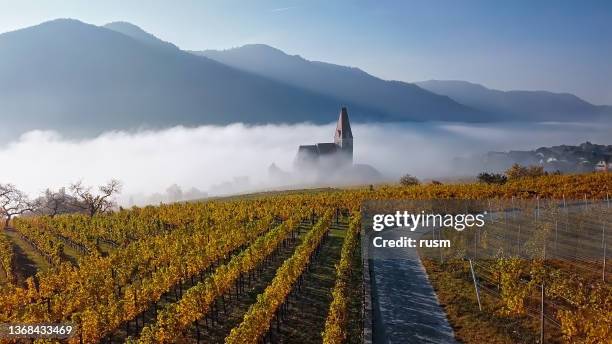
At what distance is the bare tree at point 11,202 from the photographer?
97.6m

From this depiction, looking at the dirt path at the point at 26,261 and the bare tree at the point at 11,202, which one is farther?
the bare tree at the point at 11,202

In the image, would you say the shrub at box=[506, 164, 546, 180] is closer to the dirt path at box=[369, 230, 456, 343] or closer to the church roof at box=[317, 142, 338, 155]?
Answer: the dirt path at box=[369, 230, 456, 343]

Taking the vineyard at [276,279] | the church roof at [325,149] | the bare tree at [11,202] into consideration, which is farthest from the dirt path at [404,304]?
the church roof at [325,149]

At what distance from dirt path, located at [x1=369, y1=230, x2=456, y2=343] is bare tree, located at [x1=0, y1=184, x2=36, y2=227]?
7768 cm

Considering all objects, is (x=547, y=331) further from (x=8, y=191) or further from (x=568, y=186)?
(x=8, y=191)

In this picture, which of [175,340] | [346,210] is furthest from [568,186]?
[175,340]

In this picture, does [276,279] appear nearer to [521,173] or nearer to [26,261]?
[26,261]

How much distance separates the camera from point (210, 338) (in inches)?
1335

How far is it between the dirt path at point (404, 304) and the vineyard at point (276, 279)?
1.14 m

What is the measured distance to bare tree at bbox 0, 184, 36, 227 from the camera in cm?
9756

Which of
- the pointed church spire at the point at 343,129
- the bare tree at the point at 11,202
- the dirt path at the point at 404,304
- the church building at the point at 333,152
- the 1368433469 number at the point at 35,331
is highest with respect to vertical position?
the pointed church spire at the point at 343,129

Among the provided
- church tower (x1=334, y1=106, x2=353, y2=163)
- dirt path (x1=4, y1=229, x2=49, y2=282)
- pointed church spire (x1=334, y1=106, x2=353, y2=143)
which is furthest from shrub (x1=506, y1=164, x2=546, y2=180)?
pointed church spire (x1=334, y1=106, x2=353, y2=143)

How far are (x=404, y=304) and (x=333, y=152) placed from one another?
496ft

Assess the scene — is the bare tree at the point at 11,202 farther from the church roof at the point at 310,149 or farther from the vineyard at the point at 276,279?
the church roof at the point at 310,149
